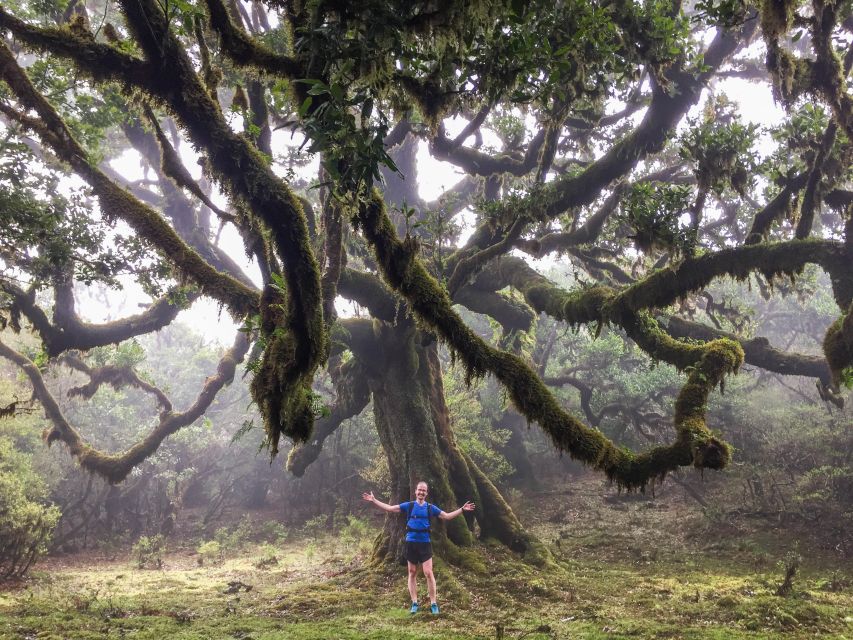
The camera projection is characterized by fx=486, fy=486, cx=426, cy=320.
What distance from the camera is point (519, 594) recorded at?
8820 millimetres

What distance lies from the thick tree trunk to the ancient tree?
0.07 meters

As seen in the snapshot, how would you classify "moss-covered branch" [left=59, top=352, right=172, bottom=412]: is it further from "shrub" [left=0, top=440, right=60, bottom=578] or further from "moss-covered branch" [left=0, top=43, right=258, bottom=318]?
"moss-covered branch" [left=0, top=43, right=258, bottom=318]

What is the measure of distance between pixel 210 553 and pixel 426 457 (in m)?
10.8

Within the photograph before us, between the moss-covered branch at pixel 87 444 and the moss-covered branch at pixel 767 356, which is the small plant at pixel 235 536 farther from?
the moss-covered branch at pixel 767 356

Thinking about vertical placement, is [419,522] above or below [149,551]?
above

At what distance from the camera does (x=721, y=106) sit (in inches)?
531

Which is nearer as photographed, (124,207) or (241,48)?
(241,48)

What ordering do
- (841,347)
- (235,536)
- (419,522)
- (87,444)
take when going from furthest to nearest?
(235,536) → (87,444) → (419,522) → (841,347)

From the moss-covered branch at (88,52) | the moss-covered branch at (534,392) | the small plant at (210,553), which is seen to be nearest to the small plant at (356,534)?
the small plant at (210,553)

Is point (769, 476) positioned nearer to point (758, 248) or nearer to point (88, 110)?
point (758, 248)

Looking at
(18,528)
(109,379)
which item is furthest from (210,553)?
(109,379)

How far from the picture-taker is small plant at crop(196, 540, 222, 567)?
54.3ft

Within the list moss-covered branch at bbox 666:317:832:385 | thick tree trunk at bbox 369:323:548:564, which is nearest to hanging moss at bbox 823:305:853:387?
moss-covered branch at bbox 666:317:832:385

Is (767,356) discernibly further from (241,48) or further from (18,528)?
(18,528)
